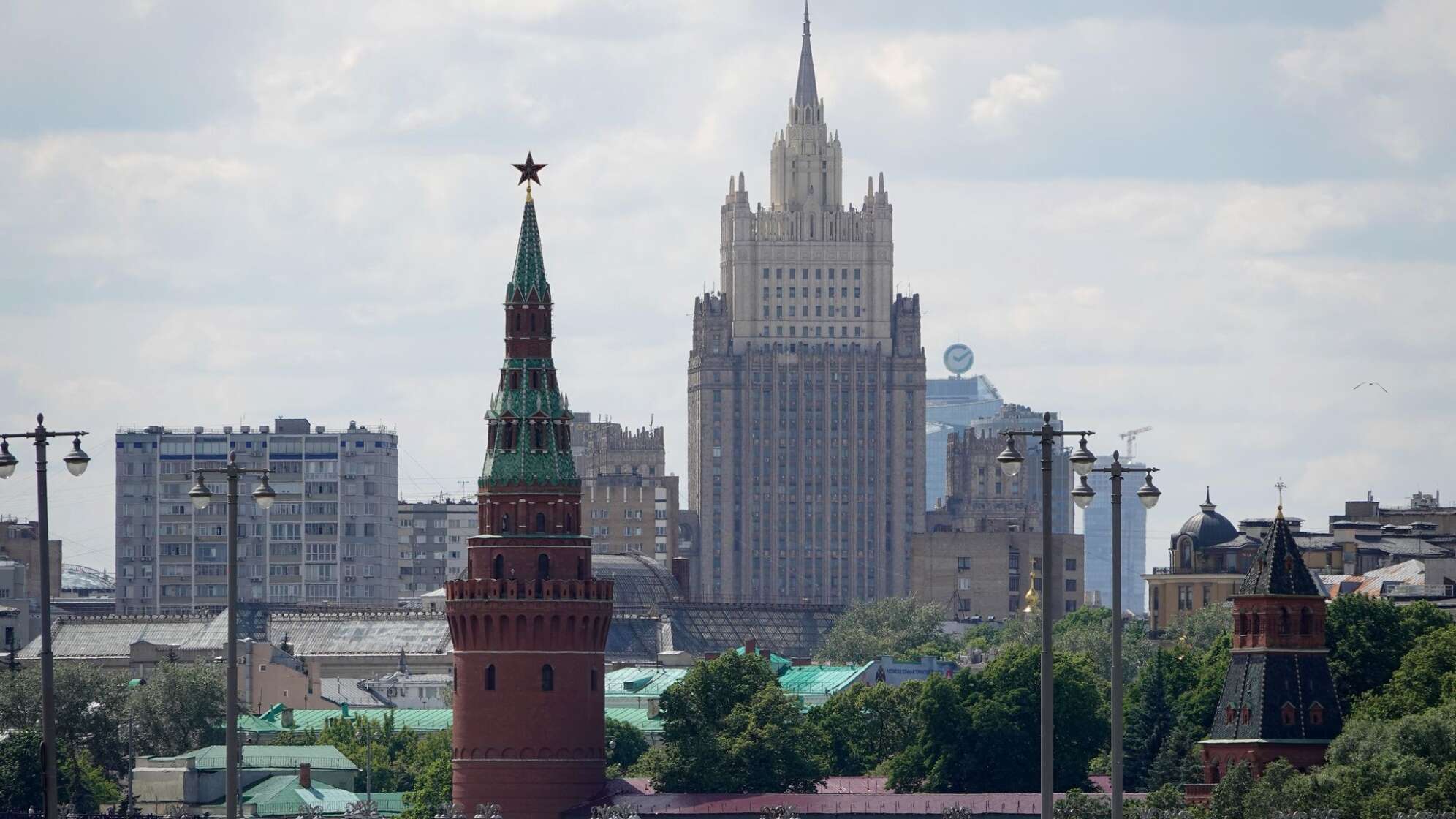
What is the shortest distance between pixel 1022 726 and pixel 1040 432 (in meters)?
97.0

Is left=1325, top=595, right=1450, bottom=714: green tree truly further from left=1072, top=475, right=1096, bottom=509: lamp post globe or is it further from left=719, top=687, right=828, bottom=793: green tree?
left=1072, top=475, right=1096, bottom=509: lamp post globe

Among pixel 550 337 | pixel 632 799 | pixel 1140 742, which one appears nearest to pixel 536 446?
pixel 550 337

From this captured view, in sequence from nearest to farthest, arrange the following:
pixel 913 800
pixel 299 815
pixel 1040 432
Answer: pixel 1040 432
pixel 913 800
pixel 299 815

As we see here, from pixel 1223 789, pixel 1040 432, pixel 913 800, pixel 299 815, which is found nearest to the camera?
pixel 1040 432

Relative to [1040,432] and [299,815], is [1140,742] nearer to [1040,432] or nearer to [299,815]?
[299,815]

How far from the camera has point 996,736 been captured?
18525 cm

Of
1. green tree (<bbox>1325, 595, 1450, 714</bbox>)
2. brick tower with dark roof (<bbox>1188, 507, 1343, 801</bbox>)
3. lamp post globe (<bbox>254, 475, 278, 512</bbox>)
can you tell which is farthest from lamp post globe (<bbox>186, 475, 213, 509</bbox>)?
green tree (<bbox>1325, 595, 1450, 714</bbox>)

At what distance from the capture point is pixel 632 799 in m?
177

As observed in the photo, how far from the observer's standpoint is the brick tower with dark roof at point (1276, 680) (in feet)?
531

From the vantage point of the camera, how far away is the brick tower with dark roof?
162 m

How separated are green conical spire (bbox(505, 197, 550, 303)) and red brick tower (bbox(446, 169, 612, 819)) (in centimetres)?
10

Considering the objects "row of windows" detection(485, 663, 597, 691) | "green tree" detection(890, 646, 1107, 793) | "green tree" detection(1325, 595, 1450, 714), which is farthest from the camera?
"green tree" detection(890, 646, 1107, 793)

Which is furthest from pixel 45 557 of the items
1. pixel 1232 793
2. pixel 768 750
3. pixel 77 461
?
pixel 768 750

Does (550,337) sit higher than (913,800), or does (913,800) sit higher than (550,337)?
(550,337)
